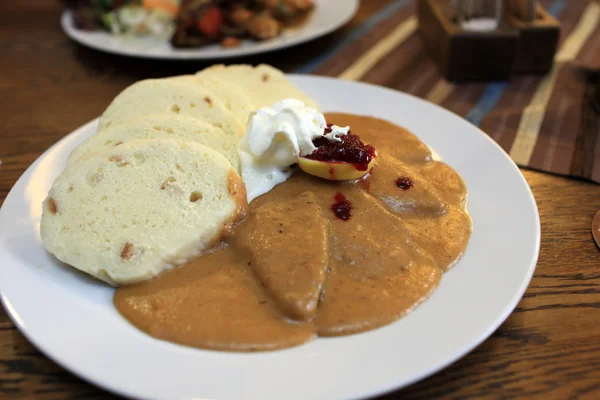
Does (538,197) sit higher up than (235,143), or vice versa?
(235,143)

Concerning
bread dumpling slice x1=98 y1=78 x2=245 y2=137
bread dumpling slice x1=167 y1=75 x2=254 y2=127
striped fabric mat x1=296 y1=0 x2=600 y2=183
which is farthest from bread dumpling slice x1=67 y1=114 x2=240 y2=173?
striped fabric mat x1=296 y1=0 x2=600 y2=183

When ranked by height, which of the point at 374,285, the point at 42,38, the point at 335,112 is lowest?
the point at 42,38

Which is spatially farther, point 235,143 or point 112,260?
point 235,143

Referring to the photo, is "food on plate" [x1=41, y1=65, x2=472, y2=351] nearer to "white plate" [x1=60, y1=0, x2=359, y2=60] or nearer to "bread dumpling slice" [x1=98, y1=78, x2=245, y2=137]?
"bread dumpling slice" [x1=98, y1=78, x2=245, y2=137]

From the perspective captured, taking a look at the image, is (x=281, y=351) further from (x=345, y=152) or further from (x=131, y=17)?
(x=131, y=17)

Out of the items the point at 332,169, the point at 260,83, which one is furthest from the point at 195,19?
the point at 332,169

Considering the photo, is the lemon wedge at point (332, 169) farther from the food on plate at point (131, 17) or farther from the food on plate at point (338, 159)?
the food on plate at point (131, 17)

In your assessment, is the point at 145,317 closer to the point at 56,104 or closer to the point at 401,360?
the point at 401,360

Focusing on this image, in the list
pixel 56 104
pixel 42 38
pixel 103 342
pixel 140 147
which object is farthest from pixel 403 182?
pixel 42 38
